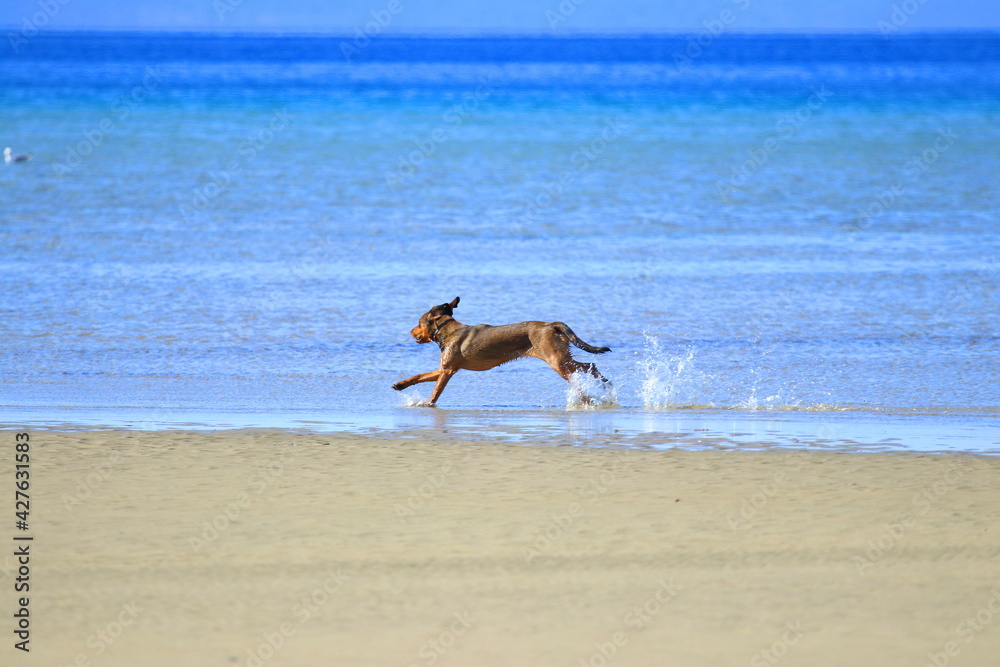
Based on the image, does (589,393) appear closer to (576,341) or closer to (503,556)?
(576,341)

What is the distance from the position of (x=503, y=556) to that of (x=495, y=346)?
449 centimetres

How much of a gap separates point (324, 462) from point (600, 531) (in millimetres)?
1920

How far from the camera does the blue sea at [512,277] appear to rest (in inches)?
368

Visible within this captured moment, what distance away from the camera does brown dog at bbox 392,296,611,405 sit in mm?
9719

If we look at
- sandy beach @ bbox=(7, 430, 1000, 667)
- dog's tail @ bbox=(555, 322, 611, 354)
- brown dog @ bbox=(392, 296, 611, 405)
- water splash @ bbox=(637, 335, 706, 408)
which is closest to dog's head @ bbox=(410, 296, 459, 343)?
brown dog @ bbox=(392, 296, 611, 405)

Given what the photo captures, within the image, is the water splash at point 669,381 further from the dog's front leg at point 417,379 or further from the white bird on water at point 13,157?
the white bird on water at point 13,157

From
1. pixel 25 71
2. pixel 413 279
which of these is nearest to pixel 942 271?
pixel 413 279

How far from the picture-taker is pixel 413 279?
50.3 feet

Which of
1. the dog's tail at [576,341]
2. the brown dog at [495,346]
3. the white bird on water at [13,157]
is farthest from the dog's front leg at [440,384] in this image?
the white bird on water at [13,157]

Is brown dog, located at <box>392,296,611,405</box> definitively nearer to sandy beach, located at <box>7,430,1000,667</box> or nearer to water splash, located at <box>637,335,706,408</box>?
water splash, located at <box>637,335,706,408</box>

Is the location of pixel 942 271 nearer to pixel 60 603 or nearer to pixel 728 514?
pixel 728 514

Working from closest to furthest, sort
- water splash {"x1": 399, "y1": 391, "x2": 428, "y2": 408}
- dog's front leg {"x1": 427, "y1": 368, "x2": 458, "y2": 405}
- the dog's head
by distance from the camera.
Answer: water splash {"x1": 399, "y1": 391, "x2": 428, "y2": 408} < dog's front leg {"x1": 427, "y1": 368, "x2": 458, "y2": 405} < the dog's head

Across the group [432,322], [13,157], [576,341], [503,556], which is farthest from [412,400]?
[13,157]

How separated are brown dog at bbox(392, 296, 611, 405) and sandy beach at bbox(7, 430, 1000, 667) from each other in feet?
7.25
